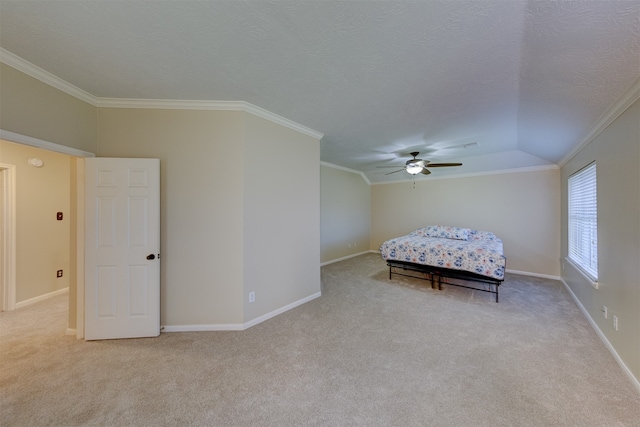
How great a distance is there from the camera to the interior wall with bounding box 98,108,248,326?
2541 millimetres

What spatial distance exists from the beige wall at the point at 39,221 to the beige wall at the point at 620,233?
6.28 m

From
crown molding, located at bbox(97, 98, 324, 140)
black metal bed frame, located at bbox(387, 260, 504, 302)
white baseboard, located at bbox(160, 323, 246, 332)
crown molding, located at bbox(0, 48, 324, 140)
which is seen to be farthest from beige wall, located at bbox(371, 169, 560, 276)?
white baseboard, located at bbox(160, 323, 246, 332)

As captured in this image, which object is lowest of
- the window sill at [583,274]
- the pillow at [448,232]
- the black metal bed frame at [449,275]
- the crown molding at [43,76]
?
the black metal bed frame at [449,275]

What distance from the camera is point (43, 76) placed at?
6.57 feet

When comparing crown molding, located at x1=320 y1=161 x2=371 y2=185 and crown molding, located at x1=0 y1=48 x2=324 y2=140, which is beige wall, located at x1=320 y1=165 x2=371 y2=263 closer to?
crown molding, located at x1=320 y1=161 x2=371 y2=185

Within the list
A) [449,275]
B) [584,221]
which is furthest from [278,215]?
[584,221]

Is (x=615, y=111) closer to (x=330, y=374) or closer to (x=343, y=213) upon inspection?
(x=330, y=374)

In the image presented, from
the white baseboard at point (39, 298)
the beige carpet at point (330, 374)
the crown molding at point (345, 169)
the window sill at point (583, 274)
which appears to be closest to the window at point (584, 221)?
the window sill at point (583, 274)

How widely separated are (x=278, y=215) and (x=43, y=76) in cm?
246

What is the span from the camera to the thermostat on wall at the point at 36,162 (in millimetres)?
→ 3292

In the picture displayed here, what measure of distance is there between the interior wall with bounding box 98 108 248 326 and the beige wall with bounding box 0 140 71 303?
73.4 inches

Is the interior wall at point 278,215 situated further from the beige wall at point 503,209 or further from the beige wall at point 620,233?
the beige wall at point 503,209

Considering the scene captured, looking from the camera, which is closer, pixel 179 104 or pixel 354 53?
pixel 354 53

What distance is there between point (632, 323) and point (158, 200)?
4.44 meters
